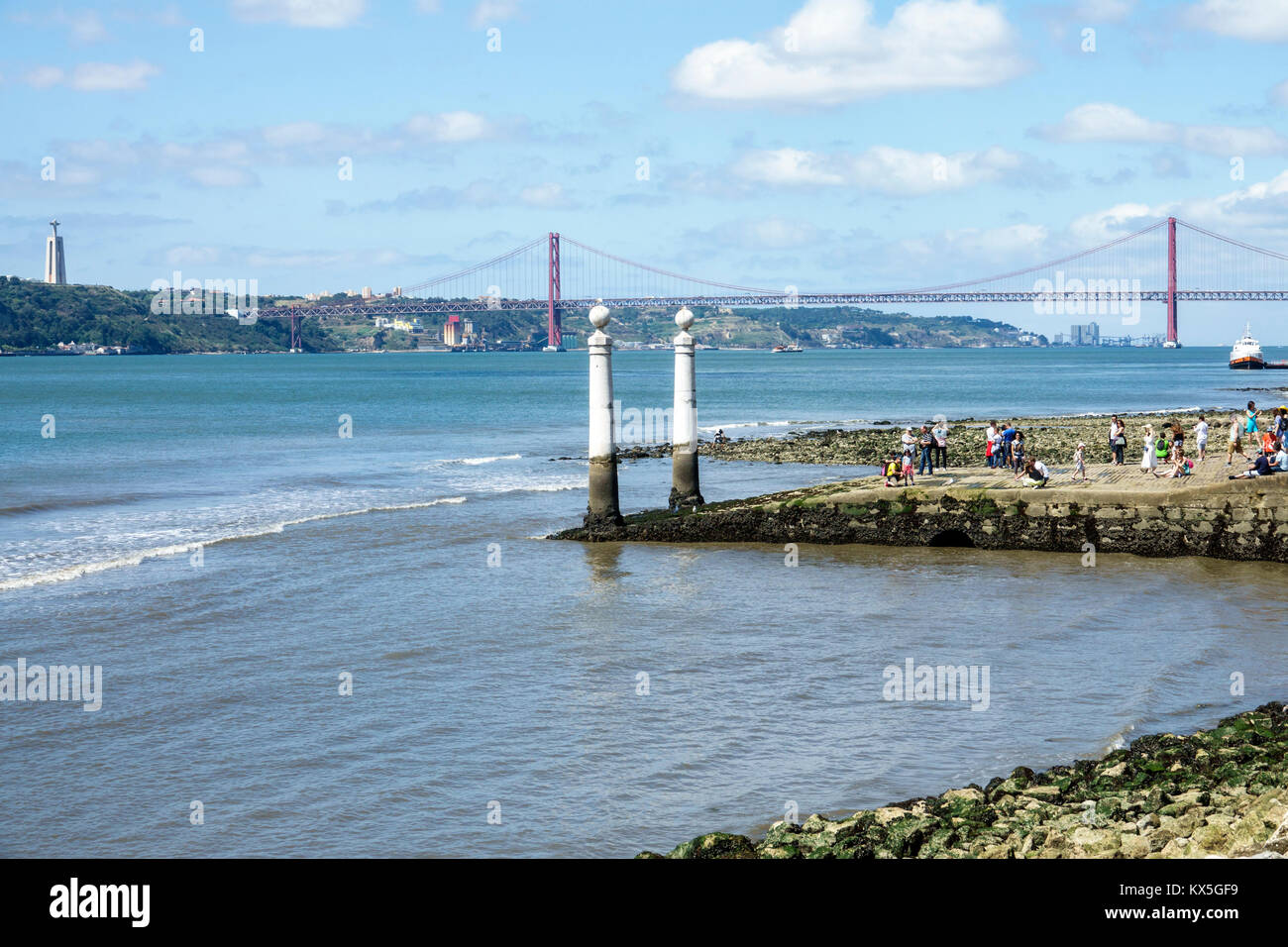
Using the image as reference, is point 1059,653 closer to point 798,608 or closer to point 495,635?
point 798,608

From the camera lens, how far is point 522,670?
1451 cm

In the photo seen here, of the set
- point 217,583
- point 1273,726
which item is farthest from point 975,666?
point 217,583

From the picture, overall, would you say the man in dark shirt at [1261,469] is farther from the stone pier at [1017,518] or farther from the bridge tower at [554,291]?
the bridge tower at [554,291]

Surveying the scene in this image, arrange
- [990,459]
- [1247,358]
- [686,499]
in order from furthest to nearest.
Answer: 1. [1247,358]
2. [990,459]
3. [686,499]

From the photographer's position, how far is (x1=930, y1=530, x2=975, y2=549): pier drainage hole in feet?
72.9

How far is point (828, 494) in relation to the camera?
23.5 meters

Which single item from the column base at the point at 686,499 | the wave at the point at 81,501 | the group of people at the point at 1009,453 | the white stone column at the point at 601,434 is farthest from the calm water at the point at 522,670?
the group of people at the point at 1009,453

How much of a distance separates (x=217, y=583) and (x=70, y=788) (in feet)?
31.4

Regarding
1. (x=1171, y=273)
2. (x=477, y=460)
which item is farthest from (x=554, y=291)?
(x=477, y=460)

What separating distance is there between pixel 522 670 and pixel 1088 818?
23.7ft

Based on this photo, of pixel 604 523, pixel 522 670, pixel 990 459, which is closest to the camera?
pixel 522 670

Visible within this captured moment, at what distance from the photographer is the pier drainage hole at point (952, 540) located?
22.2 meters

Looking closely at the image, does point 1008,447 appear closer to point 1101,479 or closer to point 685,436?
point 1101,479
